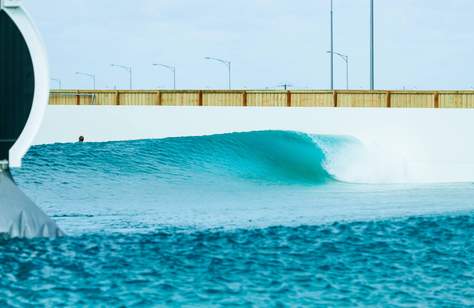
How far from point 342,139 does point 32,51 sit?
83.0 ft

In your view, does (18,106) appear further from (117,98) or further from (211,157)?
(117,98)

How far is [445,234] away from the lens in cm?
2306

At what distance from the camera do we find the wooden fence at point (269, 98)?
46000mm

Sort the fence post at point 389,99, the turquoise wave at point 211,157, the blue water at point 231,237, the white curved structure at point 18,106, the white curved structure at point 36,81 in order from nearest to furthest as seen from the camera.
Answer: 1. the blue water at point 231,237
2. the white curved structure at point 36,81
3. the white curved structure at point 18,106
4. the turquoise wave at point 211,157
5. the fence post at point 389,99

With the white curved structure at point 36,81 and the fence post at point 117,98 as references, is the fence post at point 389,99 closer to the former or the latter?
the fence post at point 117,98

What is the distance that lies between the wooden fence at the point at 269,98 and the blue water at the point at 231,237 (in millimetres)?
3672

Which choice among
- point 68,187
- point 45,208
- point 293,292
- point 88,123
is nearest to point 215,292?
point 293,292

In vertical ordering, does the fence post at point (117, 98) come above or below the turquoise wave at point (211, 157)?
above

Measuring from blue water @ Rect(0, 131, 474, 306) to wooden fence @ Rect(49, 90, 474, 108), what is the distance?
3.67 m

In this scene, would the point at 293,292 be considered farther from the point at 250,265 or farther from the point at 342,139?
the point at 342,139

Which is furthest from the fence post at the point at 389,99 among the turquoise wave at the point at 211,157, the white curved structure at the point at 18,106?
the white curved structure at the point at 18,106

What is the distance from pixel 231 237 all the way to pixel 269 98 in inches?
1039

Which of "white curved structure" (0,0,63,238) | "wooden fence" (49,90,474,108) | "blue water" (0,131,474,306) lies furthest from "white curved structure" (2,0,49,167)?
"wooden fence" (49,90,474,108)

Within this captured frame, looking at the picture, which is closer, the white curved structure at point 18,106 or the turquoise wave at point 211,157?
the white curved structure at point 18,106
